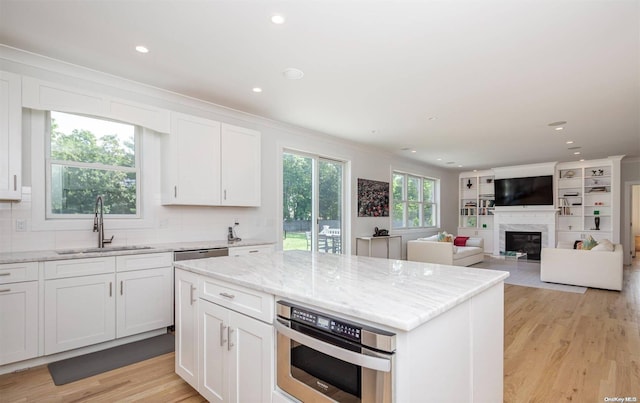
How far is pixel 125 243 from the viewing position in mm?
3385

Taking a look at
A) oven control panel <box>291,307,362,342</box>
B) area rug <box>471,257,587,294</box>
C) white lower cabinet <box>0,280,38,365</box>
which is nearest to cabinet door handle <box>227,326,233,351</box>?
oven control panel <box>291,307,362,342</box>

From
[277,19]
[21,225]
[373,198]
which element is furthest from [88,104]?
[373,198]

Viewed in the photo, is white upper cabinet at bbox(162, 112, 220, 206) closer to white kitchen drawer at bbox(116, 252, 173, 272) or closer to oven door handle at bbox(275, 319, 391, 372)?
white kitchen drawer at bbox(116, 252, 173, 272)

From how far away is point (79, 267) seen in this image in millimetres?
2699

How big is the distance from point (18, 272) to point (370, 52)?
3.26m

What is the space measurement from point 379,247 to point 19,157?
5737 mm

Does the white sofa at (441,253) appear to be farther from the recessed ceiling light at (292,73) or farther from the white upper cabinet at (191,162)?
the recessed ceiling light at (292,73)

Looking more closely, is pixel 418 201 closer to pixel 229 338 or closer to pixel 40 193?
pixel 229 338

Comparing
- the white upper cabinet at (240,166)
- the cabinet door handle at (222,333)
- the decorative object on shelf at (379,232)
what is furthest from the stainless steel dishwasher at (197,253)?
the decorative object on shelf at (379,232)

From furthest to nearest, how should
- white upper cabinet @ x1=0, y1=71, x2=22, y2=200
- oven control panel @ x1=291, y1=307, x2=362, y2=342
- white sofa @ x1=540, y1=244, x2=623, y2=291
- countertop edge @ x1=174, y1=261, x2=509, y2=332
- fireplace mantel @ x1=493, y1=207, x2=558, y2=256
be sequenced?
1. fireplace mantel @ x1=493, y1=207, x2=558, y2=256
2. white sofa @ x1=540, y1=244, x2=623, y2=291
3. white upper cabinet @ x1=0, y1=71, x2=22, y2=200
4. oven control panel @ x1=291, y1=307, x2=362, y2=342
5. countertop edge @ x1=174, y1=261, x2=509, y2=332

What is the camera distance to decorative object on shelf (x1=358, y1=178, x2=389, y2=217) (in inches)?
253

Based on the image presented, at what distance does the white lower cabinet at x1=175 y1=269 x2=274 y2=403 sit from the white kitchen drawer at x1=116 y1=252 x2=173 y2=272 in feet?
3.17

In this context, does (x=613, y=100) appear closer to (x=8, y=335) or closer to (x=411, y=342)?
(x=411, y=342)

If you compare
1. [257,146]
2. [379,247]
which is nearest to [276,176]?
[257,146]
